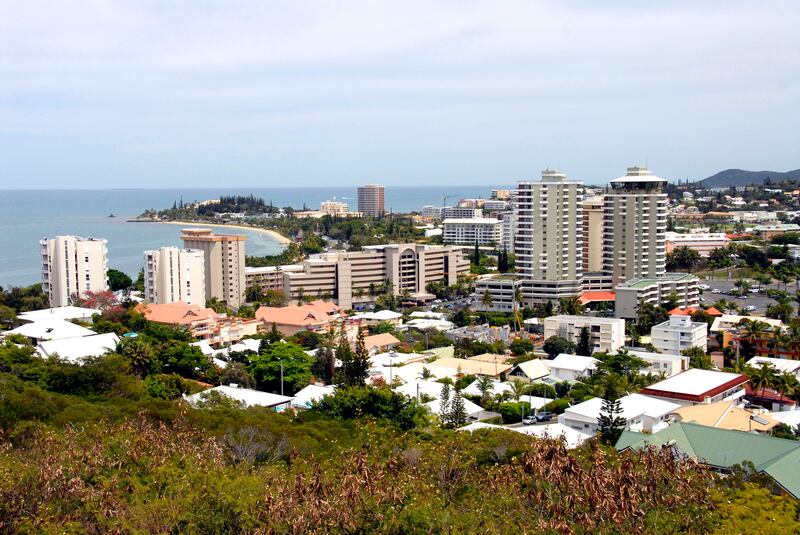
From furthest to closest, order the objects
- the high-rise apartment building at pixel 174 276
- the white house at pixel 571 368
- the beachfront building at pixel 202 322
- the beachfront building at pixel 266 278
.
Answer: the beachfront building at pixel 266 278 → the high-rise apartment building at pixel 174 276 → the beachfront building at pixel 202 322 → the white house at pixel 571 368

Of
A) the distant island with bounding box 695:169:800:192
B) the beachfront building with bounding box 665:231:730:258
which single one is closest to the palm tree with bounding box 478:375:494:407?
the beachfront building with bounding box 665:231:730:258

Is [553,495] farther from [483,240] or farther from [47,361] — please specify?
[483,240]

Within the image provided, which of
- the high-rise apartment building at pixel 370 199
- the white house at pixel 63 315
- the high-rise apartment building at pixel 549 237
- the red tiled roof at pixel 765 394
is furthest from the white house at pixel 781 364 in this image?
the high-rise apartment building at pixel 370 199

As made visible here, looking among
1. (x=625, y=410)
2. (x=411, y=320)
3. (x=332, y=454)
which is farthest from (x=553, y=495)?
(x=411, y=320)

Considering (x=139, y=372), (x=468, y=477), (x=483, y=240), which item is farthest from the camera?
(x=483, y=240)

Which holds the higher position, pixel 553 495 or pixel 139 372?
pixel 553 495

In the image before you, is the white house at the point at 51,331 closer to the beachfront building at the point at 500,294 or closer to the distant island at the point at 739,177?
the beachfront building at the point at 500,294
